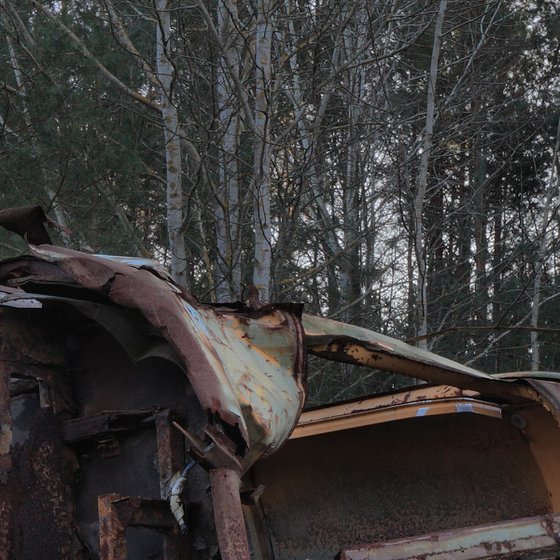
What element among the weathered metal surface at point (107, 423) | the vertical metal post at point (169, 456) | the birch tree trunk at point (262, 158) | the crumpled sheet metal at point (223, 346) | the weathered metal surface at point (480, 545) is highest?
the birch tree trunk at point (262, 158)

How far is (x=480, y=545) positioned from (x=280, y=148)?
6.02 meters

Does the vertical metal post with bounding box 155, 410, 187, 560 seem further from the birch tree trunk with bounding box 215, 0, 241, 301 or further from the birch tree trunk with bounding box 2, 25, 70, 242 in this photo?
the birch tree trunk with bounding box 2, 25, 70, 242

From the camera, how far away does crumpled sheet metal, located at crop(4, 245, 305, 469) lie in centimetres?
250

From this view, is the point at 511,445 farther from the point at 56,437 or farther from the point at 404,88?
the point at 404,88

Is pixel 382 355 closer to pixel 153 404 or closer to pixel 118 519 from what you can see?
pixel 153 404

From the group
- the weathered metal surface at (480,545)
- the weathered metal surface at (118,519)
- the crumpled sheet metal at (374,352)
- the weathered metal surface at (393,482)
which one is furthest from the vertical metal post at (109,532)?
the weathered metal surface at (393,482)

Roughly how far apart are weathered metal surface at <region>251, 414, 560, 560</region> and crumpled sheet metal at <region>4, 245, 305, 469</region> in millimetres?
1802

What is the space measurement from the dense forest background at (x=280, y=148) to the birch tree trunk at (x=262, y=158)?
0.06ft

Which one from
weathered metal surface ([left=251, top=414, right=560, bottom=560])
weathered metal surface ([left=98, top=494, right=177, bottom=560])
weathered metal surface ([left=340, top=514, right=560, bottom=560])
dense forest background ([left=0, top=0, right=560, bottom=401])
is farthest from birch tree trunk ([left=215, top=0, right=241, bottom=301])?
weathered metal surface ([left=98, top=494, right=177, bottom=560])

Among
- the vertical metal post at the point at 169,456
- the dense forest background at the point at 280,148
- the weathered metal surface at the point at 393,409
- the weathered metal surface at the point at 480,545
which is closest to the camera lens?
the vertical metal post at the point at 169,456

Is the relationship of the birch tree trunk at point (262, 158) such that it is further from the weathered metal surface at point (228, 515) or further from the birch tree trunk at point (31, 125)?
the weathered metal surface at point (228, 515)

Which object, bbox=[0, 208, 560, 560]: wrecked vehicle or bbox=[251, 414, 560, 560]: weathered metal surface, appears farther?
bbox=[251, 414, 560, 560]: weathered metal surface

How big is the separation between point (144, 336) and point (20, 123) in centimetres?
875

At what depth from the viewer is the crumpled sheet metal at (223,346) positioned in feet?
8.20
